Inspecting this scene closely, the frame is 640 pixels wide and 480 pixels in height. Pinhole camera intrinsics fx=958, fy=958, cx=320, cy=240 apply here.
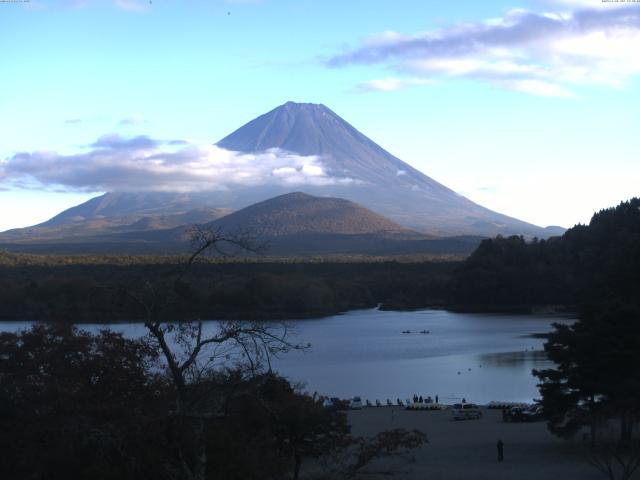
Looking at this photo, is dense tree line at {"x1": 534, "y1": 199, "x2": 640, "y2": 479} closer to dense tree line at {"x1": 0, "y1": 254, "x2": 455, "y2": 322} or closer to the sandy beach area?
the sandy beach area

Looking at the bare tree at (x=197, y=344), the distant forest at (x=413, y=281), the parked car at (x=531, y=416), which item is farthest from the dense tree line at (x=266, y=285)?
the bare tree at (x=197, y=344)

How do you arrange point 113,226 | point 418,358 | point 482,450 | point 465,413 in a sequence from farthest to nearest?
point 113,226
point 418,358
point 465,413
point 482,450

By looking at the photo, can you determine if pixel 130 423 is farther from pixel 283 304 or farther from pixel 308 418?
pixel 283 304

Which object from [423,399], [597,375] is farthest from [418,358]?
[597,375]

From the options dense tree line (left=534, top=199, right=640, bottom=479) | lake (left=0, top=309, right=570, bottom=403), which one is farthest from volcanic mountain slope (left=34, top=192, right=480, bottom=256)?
dense tree line (left=534, top=199, right=640, bottom=479)

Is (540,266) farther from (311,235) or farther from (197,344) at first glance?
(311,235)

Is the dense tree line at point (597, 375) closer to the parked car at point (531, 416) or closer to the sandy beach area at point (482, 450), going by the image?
the sandy beach area at point (482, 450)

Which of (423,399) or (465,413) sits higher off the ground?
(465,413)
